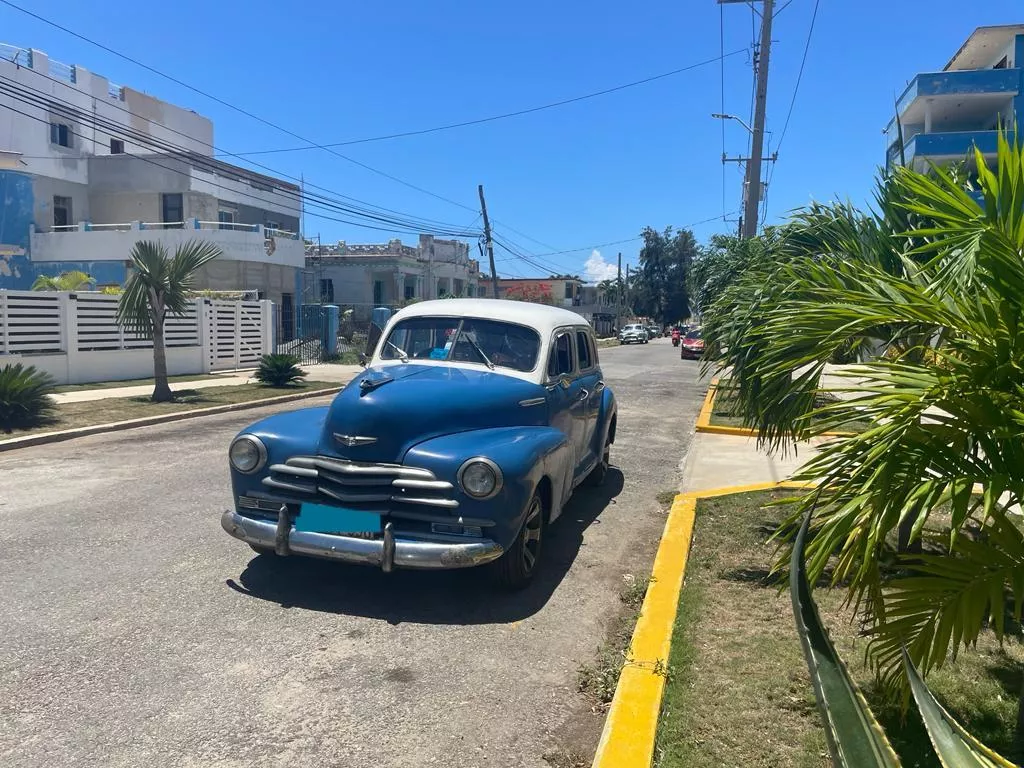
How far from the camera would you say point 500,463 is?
4.50 meters

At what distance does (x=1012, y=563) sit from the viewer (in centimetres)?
239

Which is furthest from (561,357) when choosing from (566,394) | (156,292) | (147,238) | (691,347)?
(691,347)

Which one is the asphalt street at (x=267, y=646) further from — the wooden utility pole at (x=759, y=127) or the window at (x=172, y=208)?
the window at (x=172, y=208)

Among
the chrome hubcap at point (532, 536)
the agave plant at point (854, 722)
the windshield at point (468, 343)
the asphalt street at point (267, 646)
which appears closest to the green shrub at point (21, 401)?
the asphalt street at point (267, 646)

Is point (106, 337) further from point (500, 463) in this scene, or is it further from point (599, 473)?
point (500, 463)

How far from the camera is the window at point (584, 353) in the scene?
712 centimetres

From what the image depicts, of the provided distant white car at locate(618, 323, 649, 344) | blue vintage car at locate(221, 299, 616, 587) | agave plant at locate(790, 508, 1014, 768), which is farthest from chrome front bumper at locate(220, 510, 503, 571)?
distant white car at locate(618, 323, 649, 344)

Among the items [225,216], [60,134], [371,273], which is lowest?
[371,273]

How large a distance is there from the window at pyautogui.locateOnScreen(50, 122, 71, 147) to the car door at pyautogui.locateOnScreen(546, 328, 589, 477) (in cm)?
3612

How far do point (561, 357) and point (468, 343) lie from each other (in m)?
0.84

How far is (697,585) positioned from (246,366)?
19795mm

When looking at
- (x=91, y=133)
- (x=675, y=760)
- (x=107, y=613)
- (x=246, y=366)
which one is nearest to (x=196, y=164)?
(x=91, y=133)

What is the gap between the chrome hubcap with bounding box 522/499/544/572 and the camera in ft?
16.0

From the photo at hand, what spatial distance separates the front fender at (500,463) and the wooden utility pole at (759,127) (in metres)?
14.2
